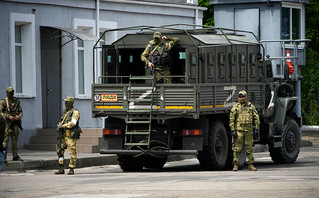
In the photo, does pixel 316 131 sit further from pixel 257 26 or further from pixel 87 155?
pixel 87 155

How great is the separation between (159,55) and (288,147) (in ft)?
14.9

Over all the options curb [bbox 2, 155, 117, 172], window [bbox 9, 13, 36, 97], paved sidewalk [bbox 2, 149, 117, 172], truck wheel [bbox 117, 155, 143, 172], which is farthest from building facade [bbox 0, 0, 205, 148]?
truck wheel [bbox 117, 155, 143, 172]

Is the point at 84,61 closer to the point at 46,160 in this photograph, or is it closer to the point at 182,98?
the point at 46,160

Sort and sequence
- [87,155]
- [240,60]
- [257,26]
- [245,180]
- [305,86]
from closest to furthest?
[245,180] < [240,60] < [87,155] < [257,26] < [305,86]

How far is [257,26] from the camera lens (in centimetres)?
3797

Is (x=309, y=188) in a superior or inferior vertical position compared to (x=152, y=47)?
inferior

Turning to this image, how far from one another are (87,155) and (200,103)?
510 centimetres

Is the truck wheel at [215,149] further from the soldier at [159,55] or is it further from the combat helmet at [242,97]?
the soldier at [159,55]

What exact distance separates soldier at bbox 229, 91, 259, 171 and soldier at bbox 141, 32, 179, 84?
5.32 ft

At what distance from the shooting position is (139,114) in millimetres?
19359

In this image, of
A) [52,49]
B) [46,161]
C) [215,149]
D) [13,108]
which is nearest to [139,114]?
[215,149]

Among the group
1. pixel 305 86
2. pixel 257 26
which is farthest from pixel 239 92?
pixel 305 86

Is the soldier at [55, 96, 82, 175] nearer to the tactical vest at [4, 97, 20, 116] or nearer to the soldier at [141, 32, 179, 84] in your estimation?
the soldier at [141, 32, 179, 84]

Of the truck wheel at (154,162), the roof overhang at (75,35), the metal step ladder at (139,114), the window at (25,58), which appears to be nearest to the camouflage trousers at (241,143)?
the metal step ladder at (139,114)
